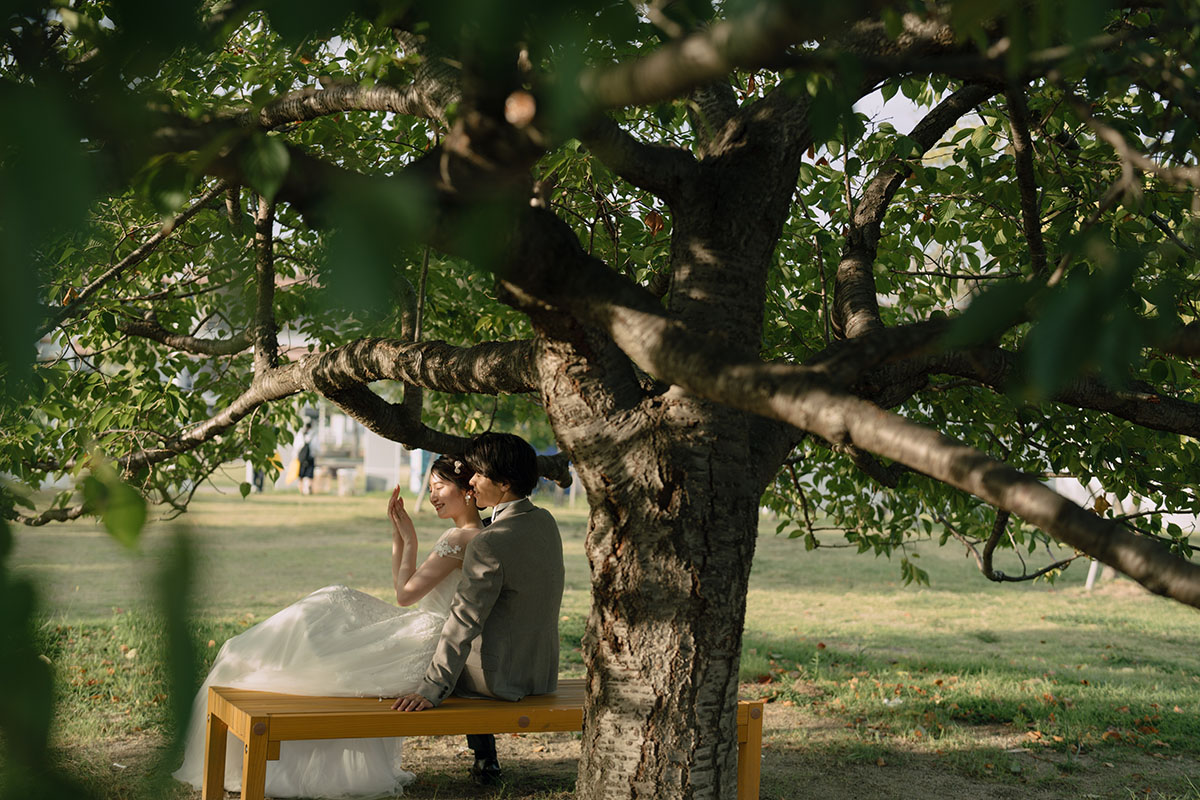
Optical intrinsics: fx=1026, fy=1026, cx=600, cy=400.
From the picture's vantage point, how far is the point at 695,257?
10.2ft

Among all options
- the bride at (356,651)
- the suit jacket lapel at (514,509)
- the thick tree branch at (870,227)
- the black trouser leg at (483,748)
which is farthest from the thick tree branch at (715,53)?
the black trouser leg at (483,748)

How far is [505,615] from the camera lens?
Answer: 4559 millimetres

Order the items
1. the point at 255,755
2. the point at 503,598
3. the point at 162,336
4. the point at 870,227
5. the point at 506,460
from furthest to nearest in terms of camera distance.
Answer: the point at 162,336, the point at 506,460, the point at 503,598, the point at 870,227, the point at 255,755

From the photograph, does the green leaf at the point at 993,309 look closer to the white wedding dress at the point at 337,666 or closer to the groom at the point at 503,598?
the groom at the point at 503,598

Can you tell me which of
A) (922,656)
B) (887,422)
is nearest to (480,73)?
(887,422)

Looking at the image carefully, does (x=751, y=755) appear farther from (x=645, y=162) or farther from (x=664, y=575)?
(x=645, y=162)

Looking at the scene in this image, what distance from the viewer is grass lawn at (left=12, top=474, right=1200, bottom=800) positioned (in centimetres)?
64

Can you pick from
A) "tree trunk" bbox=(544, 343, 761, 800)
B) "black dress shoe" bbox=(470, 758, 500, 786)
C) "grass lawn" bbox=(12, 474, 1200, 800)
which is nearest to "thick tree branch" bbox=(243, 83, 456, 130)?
"tree trunk" bbox=(544, 343, 761, 800)

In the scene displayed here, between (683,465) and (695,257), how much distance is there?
0.64m

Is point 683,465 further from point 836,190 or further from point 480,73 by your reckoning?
point 836,190

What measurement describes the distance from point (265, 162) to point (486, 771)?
475 centimetres

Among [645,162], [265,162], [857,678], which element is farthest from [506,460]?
[857,678]

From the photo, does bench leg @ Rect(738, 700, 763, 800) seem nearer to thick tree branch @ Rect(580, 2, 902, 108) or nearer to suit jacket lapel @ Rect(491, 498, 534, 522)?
suit jacket lapel @ Rect(491, 498, 534, 522)

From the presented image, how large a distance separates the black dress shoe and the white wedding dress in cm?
33
